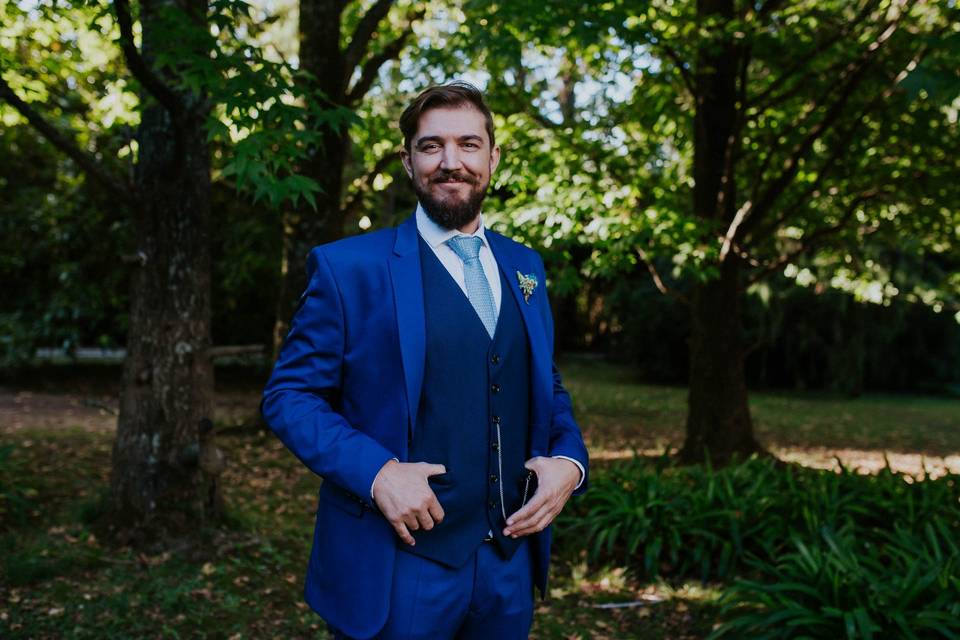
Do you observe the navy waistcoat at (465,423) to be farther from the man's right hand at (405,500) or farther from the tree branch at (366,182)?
the tree branch at (366,182)

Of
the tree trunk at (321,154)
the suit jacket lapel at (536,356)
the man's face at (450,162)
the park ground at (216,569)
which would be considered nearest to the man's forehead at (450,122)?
the man's face at (450,162)

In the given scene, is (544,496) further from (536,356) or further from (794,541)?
(794,541)

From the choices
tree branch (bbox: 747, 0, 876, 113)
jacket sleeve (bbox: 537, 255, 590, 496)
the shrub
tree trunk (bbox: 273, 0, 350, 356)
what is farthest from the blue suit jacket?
tree branch (bbox: 747, 0, 876, 113)

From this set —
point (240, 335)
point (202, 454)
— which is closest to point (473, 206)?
point (202, 454)

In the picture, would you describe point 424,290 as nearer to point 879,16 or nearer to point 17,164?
point 879,16

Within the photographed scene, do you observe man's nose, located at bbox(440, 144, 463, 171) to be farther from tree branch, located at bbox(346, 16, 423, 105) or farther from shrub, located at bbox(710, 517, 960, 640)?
tree branch, located at bbox(346, 16, 423, 105)

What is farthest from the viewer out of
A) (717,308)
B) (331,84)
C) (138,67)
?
(331,84)

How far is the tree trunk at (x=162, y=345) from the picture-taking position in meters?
5.14

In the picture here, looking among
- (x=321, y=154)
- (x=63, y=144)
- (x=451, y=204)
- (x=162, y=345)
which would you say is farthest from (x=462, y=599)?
(x=321, y=154)

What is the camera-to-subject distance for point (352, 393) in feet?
6.22

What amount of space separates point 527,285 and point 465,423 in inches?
17.5

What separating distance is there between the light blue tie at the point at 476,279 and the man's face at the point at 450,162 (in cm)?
5

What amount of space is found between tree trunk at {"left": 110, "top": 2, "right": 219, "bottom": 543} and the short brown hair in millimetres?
3602

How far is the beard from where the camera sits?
1.97m
